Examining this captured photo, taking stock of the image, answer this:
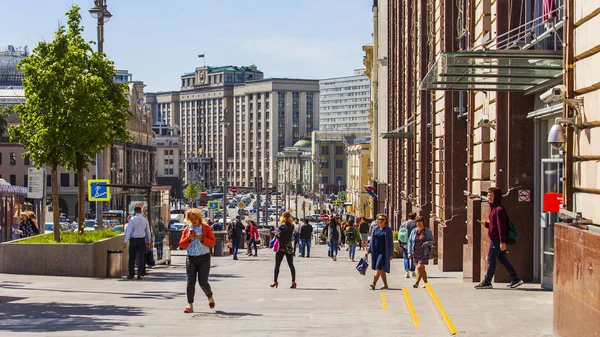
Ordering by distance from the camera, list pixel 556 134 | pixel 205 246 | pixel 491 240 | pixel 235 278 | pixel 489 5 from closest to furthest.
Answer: pixel 556 134 < pixel 205 246 < pixel 491 240 < pixel 489 5 < pixel 235 278

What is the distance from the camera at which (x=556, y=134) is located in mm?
11016

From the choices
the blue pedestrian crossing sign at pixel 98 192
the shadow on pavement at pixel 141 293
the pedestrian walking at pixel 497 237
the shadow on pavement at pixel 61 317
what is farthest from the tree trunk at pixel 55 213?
the pedestrian walking at pixel 497 237

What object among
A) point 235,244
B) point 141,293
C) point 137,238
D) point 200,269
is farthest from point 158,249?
point 200,269

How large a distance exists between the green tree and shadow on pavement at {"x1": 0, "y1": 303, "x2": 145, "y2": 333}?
734 cm

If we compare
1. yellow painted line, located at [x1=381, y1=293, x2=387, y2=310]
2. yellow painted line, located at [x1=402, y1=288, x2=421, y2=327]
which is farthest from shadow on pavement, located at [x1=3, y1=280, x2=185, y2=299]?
yellow painted line, located at [x1=402, y1=288, x2=421, y2=327]

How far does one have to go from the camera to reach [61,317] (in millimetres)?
13164

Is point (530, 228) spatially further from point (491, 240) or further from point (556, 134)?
point (556, 134)

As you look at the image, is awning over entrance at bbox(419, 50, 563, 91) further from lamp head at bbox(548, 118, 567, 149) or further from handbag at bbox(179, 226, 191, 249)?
handbag at bbox(179, 226, 191, 249)

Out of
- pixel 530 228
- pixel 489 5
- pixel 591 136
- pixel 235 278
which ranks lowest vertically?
pixel 235 278

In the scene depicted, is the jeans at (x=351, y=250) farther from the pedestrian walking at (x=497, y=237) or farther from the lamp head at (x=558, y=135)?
the lamp head at (x=558, y=135)

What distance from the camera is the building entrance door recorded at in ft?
50.7

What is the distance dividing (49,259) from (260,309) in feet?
24.8

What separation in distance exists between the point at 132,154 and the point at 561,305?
366 ft

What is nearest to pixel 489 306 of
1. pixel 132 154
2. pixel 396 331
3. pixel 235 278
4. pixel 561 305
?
pixel 396 331
